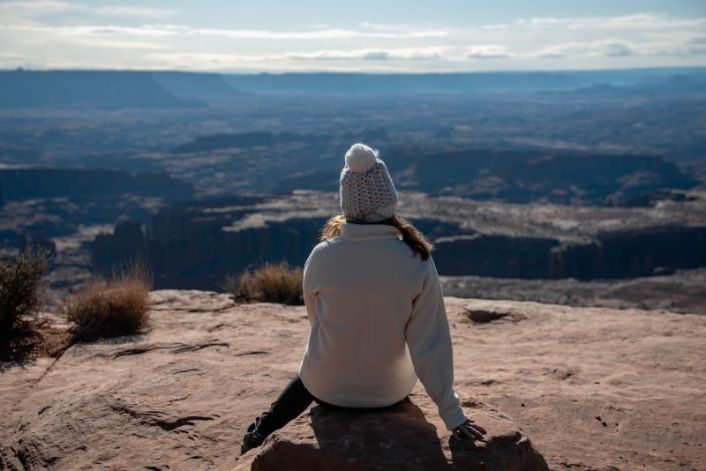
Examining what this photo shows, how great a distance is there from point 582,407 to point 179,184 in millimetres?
103738

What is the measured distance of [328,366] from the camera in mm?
3420

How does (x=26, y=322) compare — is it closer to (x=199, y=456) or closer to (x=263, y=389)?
(x=263, y=389)

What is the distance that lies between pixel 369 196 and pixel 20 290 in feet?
15.9

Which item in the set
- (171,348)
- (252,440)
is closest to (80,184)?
Result: (171,348)

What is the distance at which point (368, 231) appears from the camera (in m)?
3.25

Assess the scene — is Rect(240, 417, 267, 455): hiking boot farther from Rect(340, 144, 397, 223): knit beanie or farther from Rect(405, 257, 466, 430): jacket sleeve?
Rect(340, 144, 397, 223): knit beanie

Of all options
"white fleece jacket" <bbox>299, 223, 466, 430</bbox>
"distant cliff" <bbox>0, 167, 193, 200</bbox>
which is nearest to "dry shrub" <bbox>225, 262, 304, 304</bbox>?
"white fleece jacket" <bbox>299, 223, 466, 430</bbox>

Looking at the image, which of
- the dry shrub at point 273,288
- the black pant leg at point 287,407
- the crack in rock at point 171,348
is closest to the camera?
the black pant leg at point 287,407

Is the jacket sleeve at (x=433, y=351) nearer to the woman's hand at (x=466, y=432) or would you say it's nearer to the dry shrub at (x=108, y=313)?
the woman's hand at (x=466, y=432)

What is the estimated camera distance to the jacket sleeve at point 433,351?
3.24 meters

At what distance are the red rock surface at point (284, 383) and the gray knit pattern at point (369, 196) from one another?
3.31 ft

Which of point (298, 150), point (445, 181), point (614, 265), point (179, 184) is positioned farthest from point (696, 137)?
point (614, 265)

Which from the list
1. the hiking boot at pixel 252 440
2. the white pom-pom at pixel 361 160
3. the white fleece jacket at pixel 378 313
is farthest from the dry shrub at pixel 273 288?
the white pom-pom at pixel 361 160

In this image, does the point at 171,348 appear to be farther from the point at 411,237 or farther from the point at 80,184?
the point at 80,184
